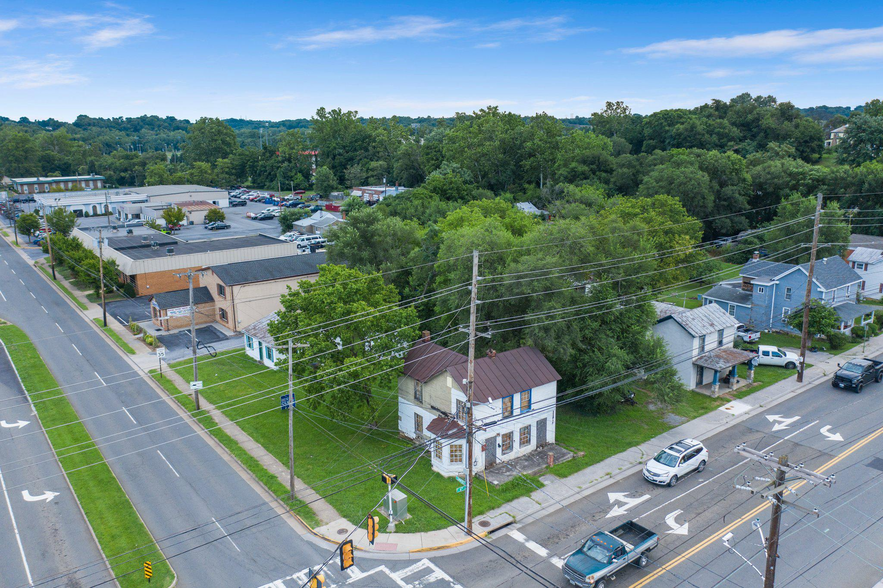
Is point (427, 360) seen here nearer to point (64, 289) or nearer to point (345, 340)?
point (345, 340)

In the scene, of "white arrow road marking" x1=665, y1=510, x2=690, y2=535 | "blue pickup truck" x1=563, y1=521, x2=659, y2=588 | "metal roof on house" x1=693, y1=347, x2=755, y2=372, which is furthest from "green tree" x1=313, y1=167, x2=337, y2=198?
"blue pickup truck" x1=563, y1=521, x2=659, y2=588

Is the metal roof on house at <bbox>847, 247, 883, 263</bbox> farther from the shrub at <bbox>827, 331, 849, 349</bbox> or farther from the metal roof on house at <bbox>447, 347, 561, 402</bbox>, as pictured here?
the metal roof on house at <bbox>447, 347, 561, 402</bbox>

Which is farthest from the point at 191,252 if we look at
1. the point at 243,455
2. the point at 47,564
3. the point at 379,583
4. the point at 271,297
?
the point at 379,583

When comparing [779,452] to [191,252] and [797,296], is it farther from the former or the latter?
[191,252]

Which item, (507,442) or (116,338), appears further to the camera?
(116,338)

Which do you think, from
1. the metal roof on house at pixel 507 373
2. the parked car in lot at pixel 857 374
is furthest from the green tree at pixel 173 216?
the parked car in lot at pixel 857 374

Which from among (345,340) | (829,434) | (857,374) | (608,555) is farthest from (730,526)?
(857,374)
